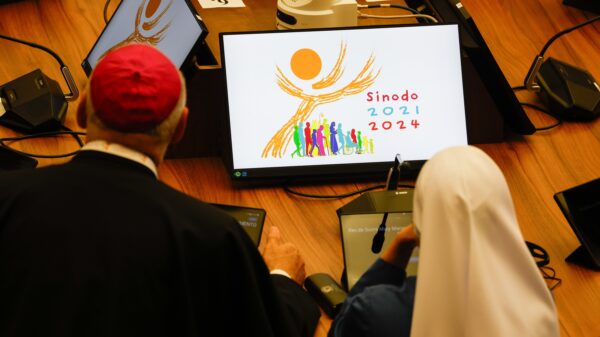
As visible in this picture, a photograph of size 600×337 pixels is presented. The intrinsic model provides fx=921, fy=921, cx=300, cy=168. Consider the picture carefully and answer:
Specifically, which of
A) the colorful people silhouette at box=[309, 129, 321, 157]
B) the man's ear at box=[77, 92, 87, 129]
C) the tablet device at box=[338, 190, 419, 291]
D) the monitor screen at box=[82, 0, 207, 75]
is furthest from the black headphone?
the man's ear at box=[77, 92, 87, 129]

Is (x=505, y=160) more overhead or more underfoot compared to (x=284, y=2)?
more underfoot

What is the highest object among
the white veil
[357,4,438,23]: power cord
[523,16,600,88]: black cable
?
the white veil

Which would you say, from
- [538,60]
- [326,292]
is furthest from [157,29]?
[538,60]

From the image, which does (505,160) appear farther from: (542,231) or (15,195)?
(15,195)

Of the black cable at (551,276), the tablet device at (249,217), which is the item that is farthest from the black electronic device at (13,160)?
the black cable at (551,276)

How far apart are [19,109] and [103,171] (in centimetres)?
100

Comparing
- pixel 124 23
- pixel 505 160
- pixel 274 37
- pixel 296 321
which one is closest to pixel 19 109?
pixel 124 23

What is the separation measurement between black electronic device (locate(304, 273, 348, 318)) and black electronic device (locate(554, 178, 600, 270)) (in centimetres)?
50

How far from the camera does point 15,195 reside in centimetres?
124

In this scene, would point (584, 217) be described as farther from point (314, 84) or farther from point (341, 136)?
point (314, 84)

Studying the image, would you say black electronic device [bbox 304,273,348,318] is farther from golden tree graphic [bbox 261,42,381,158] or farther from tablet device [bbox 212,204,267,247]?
golden tree graphic [bbox 261,42,381,158]

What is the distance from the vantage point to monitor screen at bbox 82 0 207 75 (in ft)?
6.69

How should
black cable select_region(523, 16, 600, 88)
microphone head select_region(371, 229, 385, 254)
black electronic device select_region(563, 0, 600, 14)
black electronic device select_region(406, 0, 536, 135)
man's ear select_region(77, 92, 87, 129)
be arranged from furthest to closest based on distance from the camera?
black electronic device select_region(563, 0, 600, 14), black cable select_region(523, 16, 600, 88), black electronic device select_region(406, 0, 536, 135), microphone head select_region(371, 229, 385, 254), man's ear select_region(77, 92, 87, 129)

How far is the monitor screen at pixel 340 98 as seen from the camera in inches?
79.7
